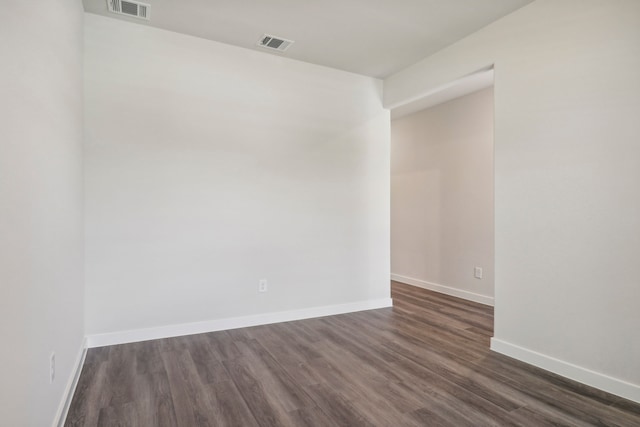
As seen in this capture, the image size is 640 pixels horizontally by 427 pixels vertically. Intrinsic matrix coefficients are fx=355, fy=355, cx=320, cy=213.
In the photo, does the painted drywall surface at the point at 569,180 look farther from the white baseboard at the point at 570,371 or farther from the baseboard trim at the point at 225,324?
the baseboard trim at the point at 225,324

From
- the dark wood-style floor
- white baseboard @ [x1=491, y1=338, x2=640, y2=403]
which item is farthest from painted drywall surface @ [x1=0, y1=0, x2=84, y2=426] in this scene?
white baseboard @ [x1=491, y1=338, x2=640, y2=403]

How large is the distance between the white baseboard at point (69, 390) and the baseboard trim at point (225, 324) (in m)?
0.23

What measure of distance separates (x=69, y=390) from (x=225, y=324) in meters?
1.39

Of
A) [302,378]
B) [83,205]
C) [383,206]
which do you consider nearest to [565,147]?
[383,206]

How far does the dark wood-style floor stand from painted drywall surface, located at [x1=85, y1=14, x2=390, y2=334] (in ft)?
1.69

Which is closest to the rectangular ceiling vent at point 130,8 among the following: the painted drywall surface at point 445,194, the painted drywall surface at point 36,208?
the painted drywall surface at point 36,208

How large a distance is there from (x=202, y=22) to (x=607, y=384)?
391 cm

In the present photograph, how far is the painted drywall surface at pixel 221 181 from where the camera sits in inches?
115

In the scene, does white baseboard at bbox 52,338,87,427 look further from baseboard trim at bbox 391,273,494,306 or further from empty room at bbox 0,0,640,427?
baseboard trim at bbox 391,273,494,306

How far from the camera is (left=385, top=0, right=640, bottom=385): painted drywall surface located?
2164 mm

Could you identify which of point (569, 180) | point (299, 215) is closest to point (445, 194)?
point (299, 215)

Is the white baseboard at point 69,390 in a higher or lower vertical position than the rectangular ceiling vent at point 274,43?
lower

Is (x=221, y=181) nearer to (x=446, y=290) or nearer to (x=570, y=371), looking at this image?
(x=570, y=371)

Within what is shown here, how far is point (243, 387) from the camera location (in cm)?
224
